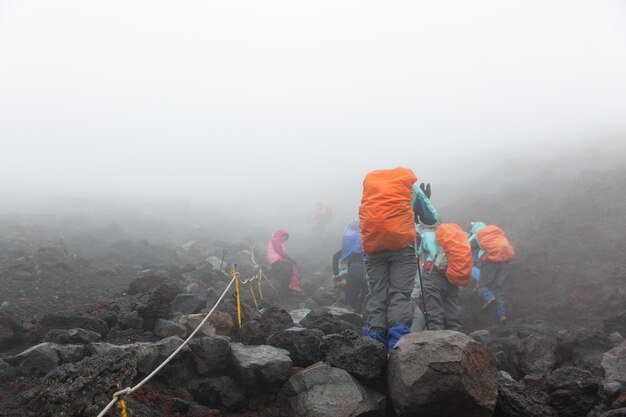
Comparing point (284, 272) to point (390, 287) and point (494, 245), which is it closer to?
point (494, 245)

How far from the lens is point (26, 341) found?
18.7 ft

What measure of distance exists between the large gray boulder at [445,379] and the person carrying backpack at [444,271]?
9.65 ft

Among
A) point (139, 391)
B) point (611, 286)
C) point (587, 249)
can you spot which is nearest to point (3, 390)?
point (139, 391)

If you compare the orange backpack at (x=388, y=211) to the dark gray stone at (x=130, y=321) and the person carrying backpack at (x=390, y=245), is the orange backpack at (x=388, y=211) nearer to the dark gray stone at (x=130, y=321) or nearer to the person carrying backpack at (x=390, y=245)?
the person carrying backpack at (x=390, y=245)

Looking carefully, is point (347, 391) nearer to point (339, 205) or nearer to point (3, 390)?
point (3, 390)

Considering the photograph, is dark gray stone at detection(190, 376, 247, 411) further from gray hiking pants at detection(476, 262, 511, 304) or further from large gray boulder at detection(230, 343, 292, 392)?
gray hiking pants at detection(476, 262, 511, 304)

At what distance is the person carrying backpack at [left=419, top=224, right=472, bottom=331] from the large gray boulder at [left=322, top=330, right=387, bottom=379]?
2.75m

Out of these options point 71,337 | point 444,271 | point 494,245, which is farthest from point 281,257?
point 71,337

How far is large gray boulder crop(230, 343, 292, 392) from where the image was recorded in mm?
4570

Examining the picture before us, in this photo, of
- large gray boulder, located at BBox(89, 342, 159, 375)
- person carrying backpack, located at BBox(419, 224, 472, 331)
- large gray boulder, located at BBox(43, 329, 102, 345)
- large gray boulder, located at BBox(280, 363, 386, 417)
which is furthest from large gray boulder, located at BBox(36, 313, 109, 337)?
person carrying backpack, located at BBox(419, 224, 472, 331)

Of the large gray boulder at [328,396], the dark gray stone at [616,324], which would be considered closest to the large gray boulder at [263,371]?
the large gray boulder at [328,396]

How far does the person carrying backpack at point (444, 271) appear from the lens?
7.23 metres

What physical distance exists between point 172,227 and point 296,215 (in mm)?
17872

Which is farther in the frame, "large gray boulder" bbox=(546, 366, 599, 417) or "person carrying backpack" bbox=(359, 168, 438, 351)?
"person carrying backpack" bbox=(359, 168, 438, 351)
